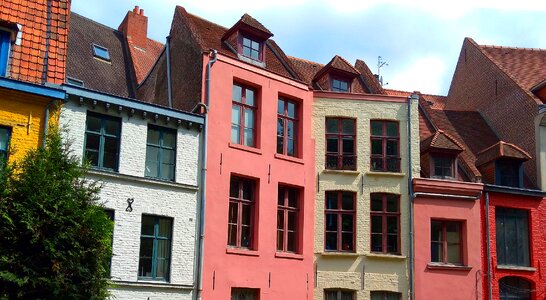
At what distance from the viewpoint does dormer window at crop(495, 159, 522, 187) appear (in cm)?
2519

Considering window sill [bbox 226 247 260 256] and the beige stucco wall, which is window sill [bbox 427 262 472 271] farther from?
window sill [bbox 226 247 260 256]

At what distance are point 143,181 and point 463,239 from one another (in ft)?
35.7

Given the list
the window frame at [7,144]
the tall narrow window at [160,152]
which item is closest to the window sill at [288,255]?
the tall narrow window at [160,152]

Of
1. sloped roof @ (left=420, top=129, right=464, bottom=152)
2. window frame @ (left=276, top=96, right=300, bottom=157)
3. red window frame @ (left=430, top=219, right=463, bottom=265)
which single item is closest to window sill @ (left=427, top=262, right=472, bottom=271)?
red window frame @ (left=430, top=219, right=463, bottom=265)

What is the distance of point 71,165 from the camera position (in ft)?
50.3

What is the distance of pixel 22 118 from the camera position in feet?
56.5

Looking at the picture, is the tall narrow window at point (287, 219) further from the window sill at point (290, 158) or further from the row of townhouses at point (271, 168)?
the window sill at point (290, 158)

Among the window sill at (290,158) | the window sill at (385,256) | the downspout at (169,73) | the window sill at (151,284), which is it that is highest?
the downspout at (169,73)

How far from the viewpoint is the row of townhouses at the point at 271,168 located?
18.5 metres

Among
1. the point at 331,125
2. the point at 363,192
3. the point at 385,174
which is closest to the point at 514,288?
the point at 385,174

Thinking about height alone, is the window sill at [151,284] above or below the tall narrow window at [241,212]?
below

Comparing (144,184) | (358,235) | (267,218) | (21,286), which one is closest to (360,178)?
(358,235)

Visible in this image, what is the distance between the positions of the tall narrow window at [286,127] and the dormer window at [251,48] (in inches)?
67.8

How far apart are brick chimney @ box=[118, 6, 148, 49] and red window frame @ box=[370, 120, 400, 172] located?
12.3m
